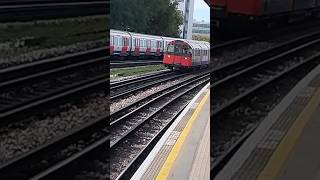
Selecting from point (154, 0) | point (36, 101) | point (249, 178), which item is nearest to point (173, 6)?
point (154, 0)

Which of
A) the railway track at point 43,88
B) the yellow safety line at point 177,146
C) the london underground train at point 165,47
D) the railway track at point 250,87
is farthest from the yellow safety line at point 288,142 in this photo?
the railway track at point 43,88

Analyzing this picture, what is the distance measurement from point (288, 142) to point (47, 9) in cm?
102

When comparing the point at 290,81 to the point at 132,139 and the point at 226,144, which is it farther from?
the point at 132,139

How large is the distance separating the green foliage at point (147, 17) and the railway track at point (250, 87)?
20.1 inches

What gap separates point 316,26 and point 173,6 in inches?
31.3

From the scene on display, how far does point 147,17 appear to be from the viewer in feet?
6.07

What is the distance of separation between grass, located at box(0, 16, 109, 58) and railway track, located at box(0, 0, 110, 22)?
2 centimetres

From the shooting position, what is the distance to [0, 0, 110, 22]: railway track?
142 cm

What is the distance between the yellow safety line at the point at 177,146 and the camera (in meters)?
1.64

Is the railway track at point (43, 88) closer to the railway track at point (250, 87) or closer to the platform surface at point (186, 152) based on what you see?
the platform surface at point (186, 152)

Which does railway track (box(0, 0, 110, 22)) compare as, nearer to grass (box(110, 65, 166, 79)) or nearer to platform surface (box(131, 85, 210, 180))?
grass (box(110, 65, 166, 79))

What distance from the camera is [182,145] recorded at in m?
1.80

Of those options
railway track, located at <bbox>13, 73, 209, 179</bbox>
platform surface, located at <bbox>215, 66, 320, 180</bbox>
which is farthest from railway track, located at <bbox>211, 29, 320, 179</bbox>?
railway track, located at <bbox>13, 73, 209, 179</bbox>

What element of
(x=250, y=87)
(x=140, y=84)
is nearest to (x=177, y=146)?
(x=250, y=87)
